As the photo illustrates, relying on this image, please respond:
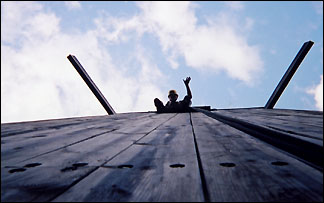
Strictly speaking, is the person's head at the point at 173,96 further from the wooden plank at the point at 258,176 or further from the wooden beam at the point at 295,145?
the wooden plank at the point at 258,176

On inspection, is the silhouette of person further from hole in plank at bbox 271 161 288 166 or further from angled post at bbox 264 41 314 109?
hole in plank at bbox 271 161 288 166

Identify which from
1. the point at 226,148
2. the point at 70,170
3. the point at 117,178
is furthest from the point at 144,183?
the point at 226,148

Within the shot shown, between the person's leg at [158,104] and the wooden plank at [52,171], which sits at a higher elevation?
the person's leg at [158,104]

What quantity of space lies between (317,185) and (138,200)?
0.41 metres

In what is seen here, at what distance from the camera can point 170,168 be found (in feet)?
2.54

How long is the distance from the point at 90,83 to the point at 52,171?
415cm

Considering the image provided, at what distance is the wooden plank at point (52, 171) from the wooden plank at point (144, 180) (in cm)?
4

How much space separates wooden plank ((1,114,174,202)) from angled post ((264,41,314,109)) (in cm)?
428

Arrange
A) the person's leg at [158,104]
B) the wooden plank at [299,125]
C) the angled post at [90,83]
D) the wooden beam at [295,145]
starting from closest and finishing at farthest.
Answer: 1. the wooden beam at [295,145]
2. the wooden plank at [299,125]
3. the angled post at [90,83]
4. the person's leg at [158,104]

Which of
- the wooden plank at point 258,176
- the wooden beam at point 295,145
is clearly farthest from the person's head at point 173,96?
the wooden plank at point 258,176

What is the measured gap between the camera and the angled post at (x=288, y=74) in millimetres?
4480

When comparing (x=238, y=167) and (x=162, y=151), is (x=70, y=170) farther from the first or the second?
(x=238, y=167)

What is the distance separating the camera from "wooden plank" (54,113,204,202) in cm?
57

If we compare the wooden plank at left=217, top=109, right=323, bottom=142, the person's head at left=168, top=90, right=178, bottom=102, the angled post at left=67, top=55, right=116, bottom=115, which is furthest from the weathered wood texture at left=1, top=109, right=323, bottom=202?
the person's head at left=168, top=90, right=178, bottom=102
